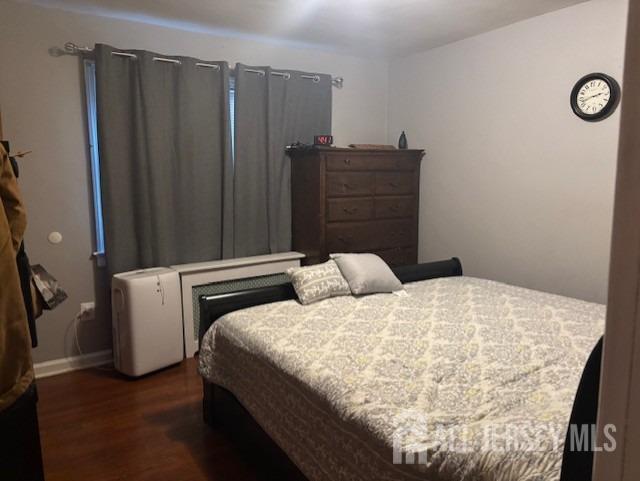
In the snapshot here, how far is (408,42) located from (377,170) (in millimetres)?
1096

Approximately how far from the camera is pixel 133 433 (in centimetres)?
244

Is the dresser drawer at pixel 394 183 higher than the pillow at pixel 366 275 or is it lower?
higher

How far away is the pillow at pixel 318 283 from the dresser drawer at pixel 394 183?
54.1 inches

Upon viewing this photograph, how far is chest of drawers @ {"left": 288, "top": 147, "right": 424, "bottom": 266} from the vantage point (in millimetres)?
3701

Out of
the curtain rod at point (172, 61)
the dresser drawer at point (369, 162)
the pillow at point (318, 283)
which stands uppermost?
the curtain rod at point (172, 61)

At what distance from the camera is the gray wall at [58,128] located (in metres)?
2.92

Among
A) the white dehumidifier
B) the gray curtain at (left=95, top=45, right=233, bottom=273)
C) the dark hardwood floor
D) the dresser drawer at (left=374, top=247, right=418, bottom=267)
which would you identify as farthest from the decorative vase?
the dark hardwood floor

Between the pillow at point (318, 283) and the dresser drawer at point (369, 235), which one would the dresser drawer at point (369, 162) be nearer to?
the dresser drawer at point (369, 235)

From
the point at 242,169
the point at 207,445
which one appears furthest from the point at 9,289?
the point at 242,169

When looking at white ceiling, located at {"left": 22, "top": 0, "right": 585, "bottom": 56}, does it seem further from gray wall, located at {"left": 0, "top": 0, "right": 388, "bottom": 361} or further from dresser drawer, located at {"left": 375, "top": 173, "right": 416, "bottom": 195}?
dresser drawer, located at {"left": 375, "top": 173, "right": 416, "bottom": 195}

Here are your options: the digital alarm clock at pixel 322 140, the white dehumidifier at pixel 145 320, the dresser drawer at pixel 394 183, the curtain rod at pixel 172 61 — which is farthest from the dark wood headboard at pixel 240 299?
the curtain rod at pixel 172 61

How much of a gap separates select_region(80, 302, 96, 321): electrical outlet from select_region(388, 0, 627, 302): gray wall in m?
2.86

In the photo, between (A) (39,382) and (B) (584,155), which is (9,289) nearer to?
(A) (39,382)

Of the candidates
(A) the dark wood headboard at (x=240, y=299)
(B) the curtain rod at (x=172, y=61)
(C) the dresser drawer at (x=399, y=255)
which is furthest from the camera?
(C) the dresser drawer at (x=399, y=255)
